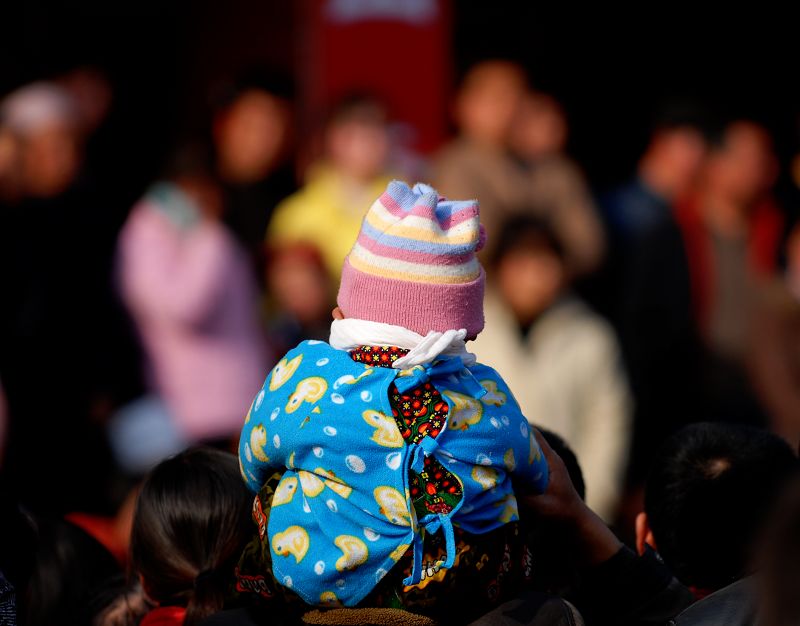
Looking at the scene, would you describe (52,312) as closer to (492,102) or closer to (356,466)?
(492,102)

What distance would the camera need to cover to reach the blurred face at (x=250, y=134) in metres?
5.83

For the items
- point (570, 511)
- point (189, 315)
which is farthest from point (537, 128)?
point (570, 511)

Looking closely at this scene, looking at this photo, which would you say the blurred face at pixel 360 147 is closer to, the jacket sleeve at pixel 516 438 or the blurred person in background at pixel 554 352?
the blurred person in background at pixel 554 352

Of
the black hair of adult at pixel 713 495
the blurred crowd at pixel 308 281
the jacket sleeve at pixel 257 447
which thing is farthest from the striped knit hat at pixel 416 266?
the blurred crowd at pixel 308 281

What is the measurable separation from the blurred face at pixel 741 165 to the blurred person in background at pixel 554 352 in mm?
2014

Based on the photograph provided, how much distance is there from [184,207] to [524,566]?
3.38 meters

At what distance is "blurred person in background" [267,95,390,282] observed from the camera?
221 inches

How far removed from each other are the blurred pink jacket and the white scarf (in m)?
3.07

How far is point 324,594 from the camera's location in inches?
79.2

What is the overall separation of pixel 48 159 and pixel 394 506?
12.1 ft

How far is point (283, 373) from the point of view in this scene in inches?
83.4

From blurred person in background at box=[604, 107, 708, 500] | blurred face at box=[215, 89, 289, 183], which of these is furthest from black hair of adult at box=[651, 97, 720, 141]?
blurred face at box=[215, 89, 289, 183]

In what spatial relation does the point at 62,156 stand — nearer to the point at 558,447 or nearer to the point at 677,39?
the point at 558,447

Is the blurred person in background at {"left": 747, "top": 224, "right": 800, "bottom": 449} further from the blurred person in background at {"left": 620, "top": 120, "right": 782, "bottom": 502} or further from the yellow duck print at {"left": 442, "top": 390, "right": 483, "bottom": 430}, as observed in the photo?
the yellow duck print at {"left": 442, "top": 390, "right": 483, "bottom": 430}
